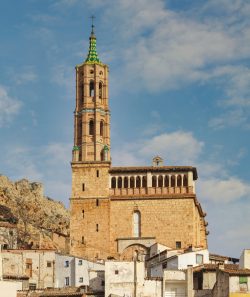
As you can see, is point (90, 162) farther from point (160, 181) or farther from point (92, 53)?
point (92, 53)

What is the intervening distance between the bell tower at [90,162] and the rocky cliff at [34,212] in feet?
27.0

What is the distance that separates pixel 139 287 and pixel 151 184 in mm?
19975

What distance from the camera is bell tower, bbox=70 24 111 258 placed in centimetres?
8262

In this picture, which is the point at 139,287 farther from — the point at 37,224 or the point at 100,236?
the point at 37,224

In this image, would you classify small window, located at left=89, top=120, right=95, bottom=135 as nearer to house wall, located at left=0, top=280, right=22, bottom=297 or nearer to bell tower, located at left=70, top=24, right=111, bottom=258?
bell tower, located at left=70, top=24, right=111, bottom=258

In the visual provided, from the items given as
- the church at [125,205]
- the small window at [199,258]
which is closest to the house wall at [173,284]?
the small window at [199,258]

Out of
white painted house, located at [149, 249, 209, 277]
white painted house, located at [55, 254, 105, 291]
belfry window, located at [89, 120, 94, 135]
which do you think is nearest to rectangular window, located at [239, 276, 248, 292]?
white painted house, located at [149, 249, 209, 277]

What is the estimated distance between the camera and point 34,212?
366 feet

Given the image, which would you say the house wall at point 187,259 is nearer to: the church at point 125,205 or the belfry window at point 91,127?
the church at point 125,205

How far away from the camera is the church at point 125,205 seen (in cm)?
8244

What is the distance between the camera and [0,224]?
8300 cm

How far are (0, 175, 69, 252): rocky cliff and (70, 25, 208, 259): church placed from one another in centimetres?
857

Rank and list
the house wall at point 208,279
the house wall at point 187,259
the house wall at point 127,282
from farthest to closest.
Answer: the house wall at point 187,259 → the house wall at point 127,282 → the house wall at point 208,279

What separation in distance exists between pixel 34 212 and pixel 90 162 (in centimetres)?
2848
